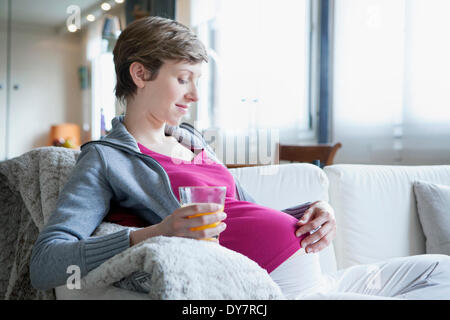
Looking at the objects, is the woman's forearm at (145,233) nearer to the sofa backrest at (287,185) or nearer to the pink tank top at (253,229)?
the pink tank top at (253,229)

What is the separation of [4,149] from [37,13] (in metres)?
1.20

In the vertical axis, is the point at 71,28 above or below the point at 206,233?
above

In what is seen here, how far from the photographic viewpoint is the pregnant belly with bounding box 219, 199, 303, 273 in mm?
987

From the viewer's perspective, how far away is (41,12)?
3990 millimetres

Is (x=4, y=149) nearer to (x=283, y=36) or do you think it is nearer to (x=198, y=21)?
(x=198, y=21)

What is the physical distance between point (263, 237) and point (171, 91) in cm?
43

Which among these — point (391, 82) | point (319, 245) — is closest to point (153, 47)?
point (319, 245)

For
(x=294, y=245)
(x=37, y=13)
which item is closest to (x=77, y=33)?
(x=37, y=13)

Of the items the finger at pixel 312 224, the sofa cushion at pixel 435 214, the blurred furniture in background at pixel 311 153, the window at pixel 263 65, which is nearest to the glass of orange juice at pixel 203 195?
the finger at pixel 312 224

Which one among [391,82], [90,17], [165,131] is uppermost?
[90,17]

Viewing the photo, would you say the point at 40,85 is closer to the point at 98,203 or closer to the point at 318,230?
the point at 98,203

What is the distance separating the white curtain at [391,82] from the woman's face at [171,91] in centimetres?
189
